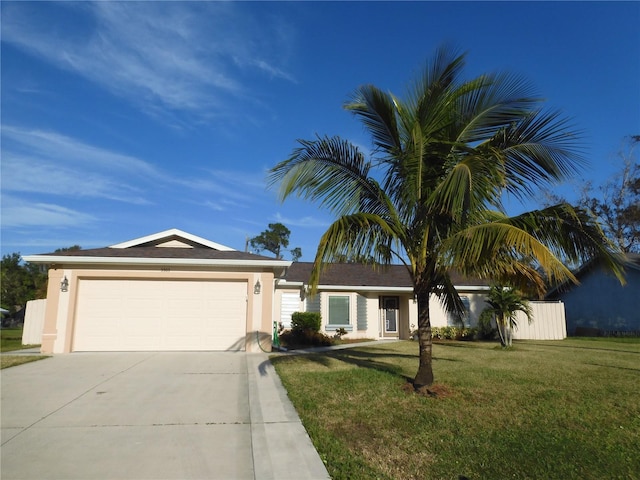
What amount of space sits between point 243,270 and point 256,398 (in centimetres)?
633

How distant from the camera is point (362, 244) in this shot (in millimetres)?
7133

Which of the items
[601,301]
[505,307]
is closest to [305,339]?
[505,307]

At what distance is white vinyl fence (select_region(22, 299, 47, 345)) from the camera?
15633mm

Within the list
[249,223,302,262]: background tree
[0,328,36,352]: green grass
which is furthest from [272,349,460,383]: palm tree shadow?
[249,223,302,262]: background tree

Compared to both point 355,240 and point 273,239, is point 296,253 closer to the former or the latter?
point 273,239

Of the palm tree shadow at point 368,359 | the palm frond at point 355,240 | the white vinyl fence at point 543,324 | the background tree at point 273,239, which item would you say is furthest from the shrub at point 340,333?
the background tree at point 273,239

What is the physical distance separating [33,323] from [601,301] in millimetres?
26741

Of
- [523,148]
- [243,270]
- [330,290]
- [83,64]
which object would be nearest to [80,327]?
[243,270]

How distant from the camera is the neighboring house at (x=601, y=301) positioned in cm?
1997

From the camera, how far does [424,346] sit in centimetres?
698

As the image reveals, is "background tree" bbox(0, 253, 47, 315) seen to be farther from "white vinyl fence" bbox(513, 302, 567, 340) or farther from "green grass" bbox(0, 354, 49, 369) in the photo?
"white vinyl fence" bbox(513, 302, 567, 340)

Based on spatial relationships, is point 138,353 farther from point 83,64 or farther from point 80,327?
point 83,64

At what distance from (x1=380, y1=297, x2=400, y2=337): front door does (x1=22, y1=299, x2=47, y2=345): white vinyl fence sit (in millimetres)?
14221

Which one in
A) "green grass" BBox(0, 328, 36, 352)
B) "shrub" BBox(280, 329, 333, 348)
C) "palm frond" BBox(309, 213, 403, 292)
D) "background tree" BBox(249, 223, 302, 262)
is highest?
"background tree" BBox(249, 223, 302, 262)
